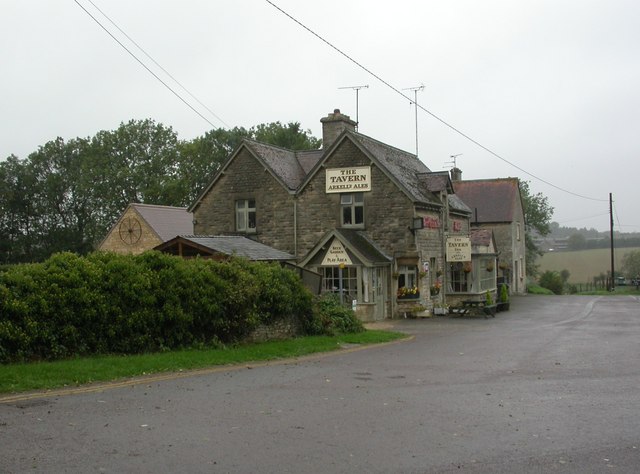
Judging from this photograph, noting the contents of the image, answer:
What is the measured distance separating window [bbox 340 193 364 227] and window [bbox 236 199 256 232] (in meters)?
4.55

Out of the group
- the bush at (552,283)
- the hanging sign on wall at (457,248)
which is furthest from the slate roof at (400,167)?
the bush at (552,283)

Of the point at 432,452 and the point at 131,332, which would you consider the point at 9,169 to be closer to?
the point at 131,332

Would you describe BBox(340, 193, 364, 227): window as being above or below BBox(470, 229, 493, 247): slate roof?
above

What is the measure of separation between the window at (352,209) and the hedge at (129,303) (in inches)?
508

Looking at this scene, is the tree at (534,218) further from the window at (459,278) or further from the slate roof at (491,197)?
the window at (459,278)

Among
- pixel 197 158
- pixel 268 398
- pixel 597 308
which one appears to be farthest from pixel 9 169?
pixel 268 398

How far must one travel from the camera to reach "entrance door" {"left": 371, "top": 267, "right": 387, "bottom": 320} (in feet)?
101

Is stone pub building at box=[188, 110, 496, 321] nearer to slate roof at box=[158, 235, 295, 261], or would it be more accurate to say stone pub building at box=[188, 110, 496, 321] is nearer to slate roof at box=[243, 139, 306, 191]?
slate roof at box=[243, 139, 306, 191]

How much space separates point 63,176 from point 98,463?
229ft

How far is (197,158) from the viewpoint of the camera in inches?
2611

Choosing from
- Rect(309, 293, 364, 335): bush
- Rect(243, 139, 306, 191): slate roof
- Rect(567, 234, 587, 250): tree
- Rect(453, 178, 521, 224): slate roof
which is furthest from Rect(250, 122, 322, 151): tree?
Rect(567, 234, 587, 250): tree

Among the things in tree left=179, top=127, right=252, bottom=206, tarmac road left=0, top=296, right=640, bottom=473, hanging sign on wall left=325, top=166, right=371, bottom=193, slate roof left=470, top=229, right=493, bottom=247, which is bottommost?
tarmac road left=0, top=296, right=640, bottom=473

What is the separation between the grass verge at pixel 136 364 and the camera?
1256 cm

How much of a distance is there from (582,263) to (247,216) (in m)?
67.9
